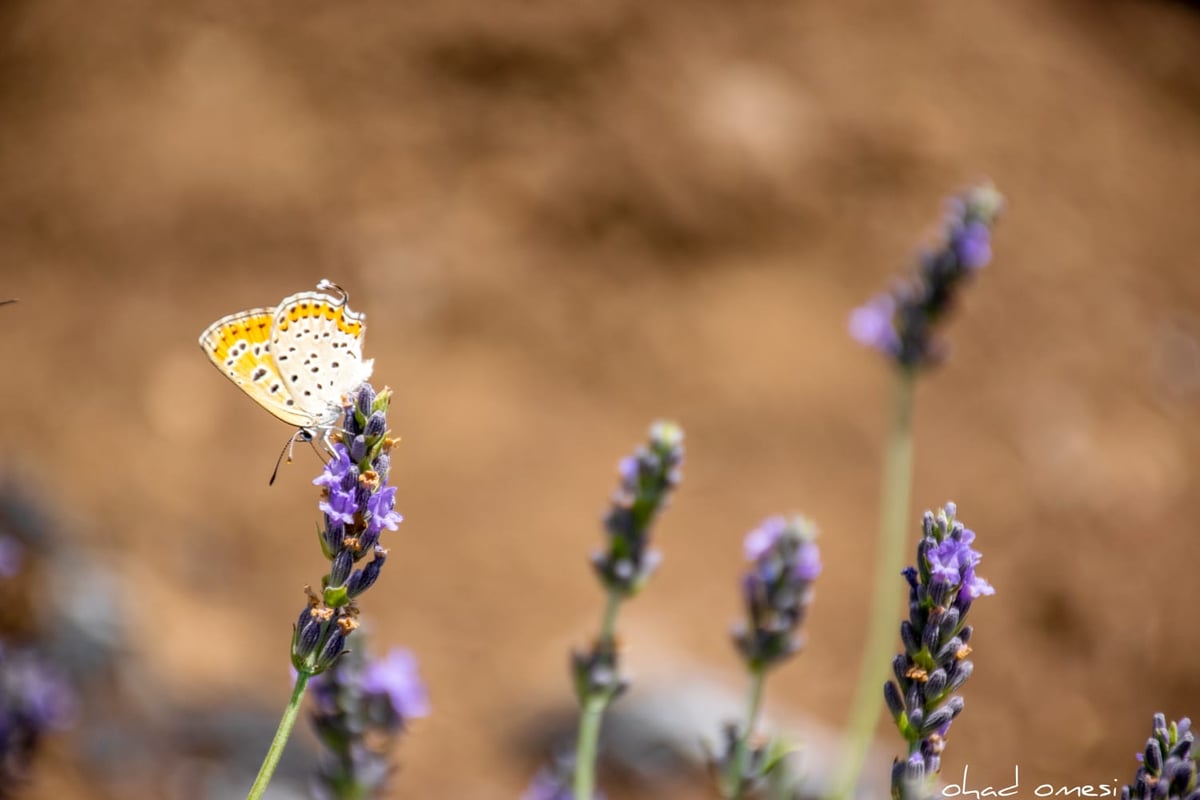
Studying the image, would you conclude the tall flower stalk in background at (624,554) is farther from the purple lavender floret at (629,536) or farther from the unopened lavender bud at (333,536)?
the unopened lavender bud at (333,536)

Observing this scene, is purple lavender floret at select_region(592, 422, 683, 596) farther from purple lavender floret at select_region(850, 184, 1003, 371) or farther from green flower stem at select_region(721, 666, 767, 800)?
purple lavender floret at select_region(850, 184, 1003, 371)

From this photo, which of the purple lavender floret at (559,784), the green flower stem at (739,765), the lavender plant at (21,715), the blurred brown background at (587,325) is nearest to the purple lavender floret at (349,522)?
the green flower stem at (739,765)

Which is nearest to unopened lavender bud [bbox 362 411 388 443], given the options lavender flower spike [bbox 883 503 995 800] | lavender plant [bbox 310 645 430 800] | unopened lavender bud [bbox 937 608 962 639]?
lavender plant [bbox 310 645 430 800]

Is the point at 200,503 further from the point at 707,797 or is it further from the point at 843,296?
the point at 843,296

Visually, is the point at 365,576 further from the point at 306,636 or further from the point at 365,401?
the point at 365,401

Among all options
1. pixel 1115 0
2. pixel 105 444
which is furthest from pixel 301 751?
pixel 1115 0

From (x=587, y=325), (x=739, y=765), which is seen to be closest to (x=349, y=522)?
(x=739, y=765)

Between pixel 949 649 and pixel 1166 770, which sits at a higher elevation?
pixel 949 649
